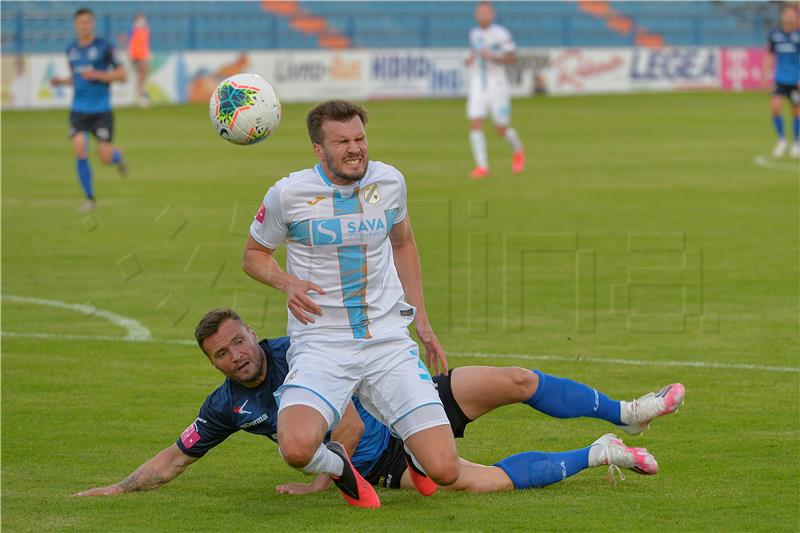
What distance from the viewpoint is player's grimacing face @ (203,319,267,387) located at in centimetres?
621

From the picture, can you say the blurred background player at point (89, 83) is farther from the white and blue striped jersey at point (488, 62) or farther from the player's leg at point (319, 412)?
the player's leg at point (319, 412)

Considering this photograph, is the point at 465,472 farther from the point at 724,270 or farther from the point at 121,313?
the point at 724,270

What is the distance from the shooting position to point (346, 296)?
6.42 metres

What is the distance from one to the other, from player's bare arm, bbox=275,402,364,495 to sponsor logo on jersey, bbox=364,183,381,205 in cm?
99

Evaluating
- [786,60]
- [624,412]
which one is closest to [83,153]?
[624,412]

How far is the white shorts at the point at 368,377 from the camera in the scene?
6.20 meters

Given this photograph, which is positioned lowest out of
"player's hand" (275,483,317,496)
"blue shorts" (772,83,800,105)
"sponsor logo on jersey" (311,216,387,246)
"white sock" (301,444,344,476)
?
"player's hand" (275,483,317,496)

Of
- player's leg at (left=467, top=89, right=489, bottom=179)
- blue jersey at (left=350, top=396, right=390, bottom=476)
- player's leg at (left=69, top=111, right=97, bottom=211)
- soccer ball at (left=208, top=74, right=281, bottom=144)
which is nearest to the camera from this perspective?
blue jersey at (left=350, top=396, right=390, bottom=476)

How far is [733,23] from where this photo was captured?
160ft

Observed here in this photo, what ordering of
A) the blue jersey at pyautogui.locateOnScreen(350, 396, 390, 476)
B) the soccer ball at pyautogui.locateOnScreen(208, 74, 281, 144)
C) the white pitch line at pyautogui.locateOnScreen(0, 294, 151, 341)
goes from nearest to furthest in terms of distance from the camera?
the blue jersey at pyautogui.locateOnScreen(350, 396, 390, 476)
the soccer ball at pyautogui.locateOnScreen(208, 74, 281, 144)
the white pitch line at pyautogui.locateOnScreen(0, 294, 151, 341)

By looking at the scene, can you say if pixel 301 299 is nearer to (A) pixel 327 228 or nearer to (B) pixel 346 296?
(B) pixel 346 296

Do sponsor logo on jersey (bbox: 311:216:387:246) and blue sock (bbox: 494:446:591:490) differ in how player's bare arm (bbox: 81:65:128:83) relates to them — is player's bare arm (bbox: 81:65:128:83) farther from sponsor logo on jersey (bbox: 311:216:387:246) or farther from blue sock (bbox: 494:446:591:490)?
blue sock (bbox: 494:446:591:490)

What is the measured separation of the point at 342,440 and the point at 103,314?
5248 mm

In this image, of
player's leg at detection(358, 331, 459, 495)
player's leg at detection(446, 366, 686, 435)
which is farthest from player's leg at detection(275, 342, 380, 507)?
player's leg at detection(446, 366, 686, 435)
